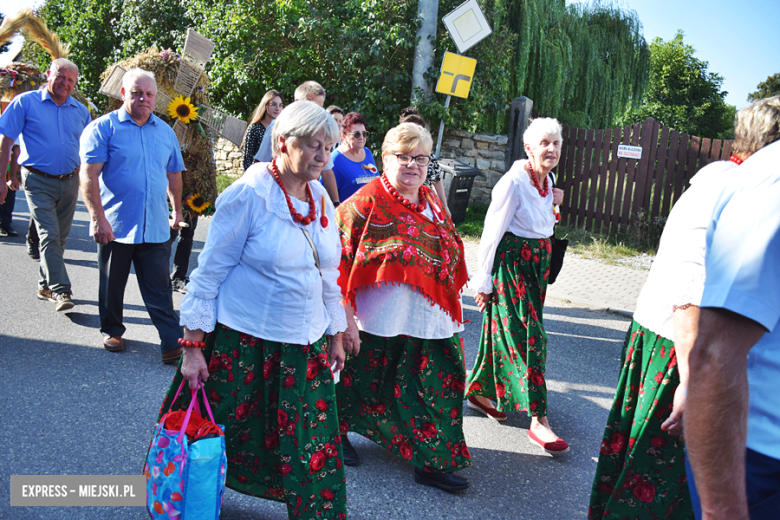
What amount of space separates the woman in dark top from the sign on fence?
6.88 metres

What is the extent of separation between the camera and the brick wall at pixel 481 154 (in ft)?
38.6

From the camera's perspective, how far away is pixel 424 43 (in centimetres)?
1055

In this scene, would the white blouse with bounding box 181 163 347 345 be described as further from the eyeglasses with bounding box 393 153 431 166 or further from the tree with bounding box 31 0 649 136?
the tree with bounding box 31 0 649 136

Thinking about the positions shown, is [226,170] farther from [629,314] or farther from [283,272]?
[283,272]

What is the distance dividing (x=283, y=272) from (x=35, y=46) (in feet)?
63.9

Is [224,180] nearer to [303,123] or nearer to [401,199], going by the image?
[401,199]

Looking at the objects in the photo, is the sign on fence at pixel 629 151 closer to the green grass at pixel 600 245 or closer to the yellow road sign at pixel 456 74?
the green grass at pixel 600 245

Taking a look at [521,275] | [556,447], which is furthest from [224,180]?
[556,447]

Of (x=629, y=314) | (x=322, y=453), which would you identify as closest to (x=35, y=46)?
(x=629, y=314)

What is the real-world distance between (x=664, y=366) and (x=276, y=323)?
1499 mm

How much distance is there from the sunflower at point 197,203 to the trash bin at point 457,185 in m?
4.99

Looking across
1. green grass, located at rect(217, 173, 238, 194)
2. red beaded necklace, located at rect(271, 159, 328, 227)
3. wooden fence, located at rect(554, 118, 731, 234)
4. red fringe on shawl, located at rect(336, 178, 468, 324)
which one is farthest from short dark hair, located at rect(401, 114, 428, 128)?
green grass, located at rect(217, 173, 238, 194)

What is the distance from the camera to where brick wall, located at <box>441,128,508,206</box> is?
11.8m

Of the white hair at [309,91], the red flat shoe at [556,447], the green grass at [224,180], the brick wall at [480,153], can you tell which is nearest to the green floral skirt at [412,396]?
the red flat shoe at [556,447]
